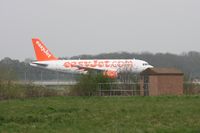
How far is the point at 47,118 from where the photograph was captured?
1561 cm

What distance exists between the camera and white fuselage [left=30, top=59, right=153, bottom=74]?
200 ft

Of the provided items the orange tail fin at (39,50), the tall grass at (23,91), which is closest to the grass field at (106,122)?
the tall grass at (23,91)

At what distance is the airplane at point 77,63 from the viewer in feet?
200

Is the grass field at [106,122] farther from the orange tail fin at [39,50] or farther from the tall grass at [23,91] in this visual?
the orange tail fin at [39,50]

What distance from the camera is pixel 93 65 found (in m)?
64.1

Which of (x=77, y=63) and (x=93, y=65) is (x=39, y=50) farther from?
(x=93, y=65)

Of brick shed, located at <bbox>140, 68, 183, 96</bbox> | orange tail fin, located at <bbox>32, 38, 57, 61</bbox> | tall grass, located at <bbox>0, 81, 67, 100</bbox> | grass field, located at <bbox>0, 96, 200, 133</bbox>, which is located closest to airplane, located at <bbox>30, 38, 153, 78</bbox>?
orange tail fin, located at <bbox>32, 38, 57, 61</bbox>

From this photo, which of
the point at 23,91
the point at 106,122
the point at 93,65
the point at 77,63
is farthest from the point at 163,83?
the point at 77,63

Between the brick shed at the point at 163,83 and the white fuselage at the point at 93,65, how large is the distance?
21025mm

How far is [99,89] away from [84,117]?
63.5ft

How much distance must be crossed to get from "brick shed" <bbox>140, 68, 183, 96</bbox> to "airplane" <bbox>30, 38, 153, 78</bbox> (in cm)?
2069

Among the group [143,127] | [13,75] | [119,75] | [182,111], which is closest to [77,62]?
[119,75]

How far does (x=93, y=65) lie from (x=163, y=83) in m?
28.5

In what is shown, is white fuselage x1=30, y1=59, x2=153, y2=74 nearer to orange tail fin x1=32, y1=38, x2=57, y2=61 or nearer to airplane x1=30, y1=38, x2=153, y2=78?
airplane x1=30, y1=38, x2=153, y2=78
